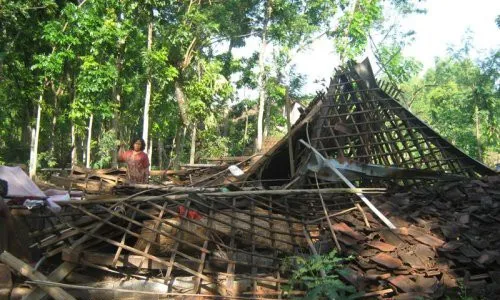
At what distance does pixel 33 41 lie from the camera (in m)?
14.2

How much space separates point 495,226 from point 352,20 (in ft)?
65.2

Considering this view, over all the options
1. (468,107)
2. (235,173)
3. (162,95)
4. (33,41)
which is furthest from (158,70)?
(468,107)

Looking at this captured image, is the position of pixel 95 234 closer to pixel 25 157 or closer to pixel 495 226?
pixel 495 226

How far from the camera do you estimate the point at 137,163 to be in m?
7.40

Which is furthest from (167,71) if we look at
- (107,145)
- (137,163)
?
(137,163)

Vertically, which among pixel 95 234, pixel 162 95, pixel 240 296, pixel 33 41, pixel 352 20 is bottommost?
pixel 240 296

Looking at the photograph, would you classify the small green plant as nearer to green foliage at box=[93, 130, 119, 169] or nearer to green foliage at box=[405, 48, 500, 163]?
green foliage at box=[93, 130, 119, 169]

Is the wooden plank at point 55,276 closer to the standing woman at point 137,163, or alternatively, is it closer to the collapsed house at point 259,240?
the collapsed house at point 259,240

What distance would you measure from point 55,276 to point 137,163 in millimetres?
3384

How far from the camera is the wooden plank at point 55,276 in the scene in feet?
12.8

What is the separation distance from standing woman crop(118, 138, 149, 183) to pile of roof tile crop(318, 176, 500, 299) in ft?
11.8

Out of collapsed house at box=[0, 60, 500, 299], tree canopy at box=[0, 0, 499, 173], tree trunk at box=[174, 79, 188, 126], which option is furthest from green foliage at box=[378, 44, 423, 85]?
collapsed house at box=[0, 60, 500, 299]

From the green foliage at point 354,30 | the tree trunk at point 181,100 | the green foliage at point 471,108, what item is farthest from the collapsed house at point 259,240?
the green foliage at point 471,108

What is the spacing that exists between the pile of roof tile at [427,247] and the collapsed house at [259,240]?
0.01 meters
